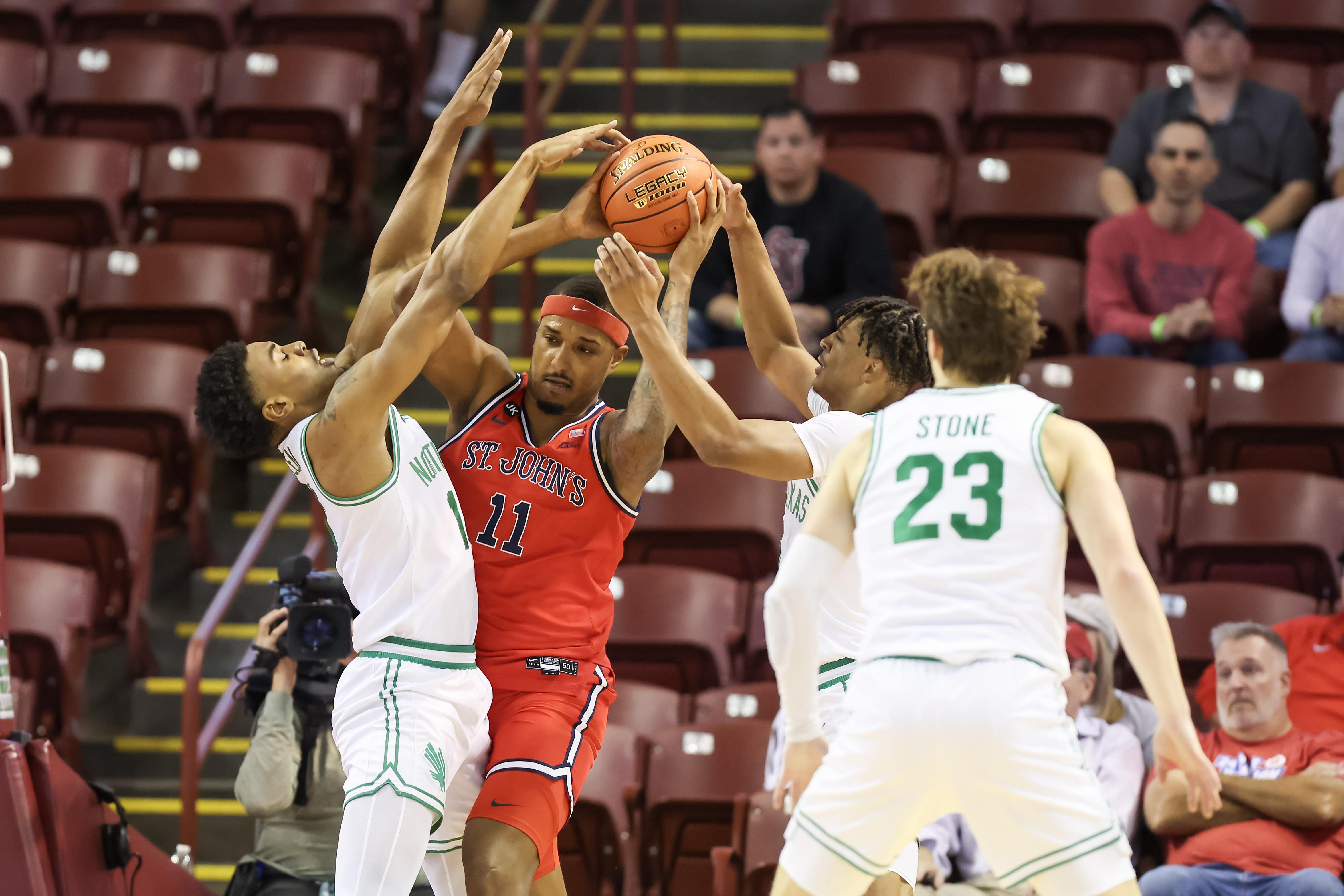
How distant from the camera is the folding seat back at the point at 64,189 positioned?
8703mm

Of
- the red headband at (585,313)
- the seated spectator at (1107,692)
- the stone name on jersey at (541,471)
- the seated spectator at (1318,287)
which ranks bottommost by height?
the seated spectator at (1107,692)

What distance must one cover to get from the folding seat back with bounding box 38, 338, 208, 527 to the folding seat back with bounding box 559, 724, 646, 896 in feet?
9.39

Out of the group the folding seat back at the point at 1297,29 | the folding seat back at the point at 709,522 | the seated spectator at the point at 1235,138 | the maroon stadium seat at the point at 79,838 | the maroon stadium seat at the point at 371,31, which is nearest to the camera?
the maroon stadium seat at the point at 79,838

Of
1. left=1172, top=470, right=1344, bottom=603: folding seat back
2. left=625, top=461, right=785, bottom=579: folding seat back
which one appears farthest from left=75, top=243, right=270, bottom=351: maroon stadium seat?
left=1172, top=470, right=1344, bottom=603: folding seat back

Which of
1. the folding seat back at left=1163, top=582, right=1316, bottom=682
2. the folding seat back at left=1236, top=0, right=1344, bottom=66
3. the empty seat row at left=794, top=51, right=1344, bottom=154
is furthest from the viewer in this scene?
the folding seat back at left=1236, top=0, right=1344, bottom=66

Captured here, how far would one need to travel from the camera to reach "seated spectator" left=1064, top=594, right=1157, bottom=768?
19.0 feet

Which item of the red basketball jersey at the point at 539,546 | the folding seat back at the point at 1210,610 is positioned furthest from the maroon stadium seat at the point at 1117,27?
the red basketball jersey at the point at 539,546

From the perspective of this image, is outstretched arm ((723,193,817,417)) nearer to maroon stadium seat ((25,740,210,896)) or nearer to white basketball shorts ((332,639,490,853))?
white basketball shorts ((332,639,490,853))

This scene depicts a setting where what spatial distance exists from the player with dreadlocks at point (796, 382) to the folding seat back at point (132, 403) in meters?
3.55

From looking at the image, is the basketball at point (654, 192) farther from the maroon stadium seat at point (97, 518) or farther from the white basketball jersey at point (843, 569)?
the maroon stadium seat at point (97, 518)

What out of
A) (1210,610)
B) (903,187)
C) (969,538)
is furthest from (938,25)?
(969,538)

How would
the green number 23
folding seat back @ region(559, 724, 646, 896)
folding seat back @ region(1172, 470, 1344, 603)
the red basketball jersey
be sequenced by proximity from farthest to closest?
1. folding seat back @ region(1172, 470, 1344, 603)
2. folding seat back @ region(559, 724, 646, 896)
3. the red basketball jersey
4. the green number 23

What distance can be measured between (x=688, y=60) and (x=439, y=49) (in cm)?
153

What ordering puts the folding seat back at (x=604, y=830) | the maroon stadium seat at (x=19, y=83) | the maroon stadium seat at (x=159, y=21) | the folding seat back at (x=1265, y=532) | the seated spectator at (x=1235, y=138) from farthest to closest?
1. the maroon stadium seat at (x=159, y=21)
2. the maroon stadium seat at (x=19, y=83)
3. the seated spectator at (x=1235, y=138)
4. the folding seat back at (x=1265, y=532)
5. the folding seat back at (x=604, y=830)
